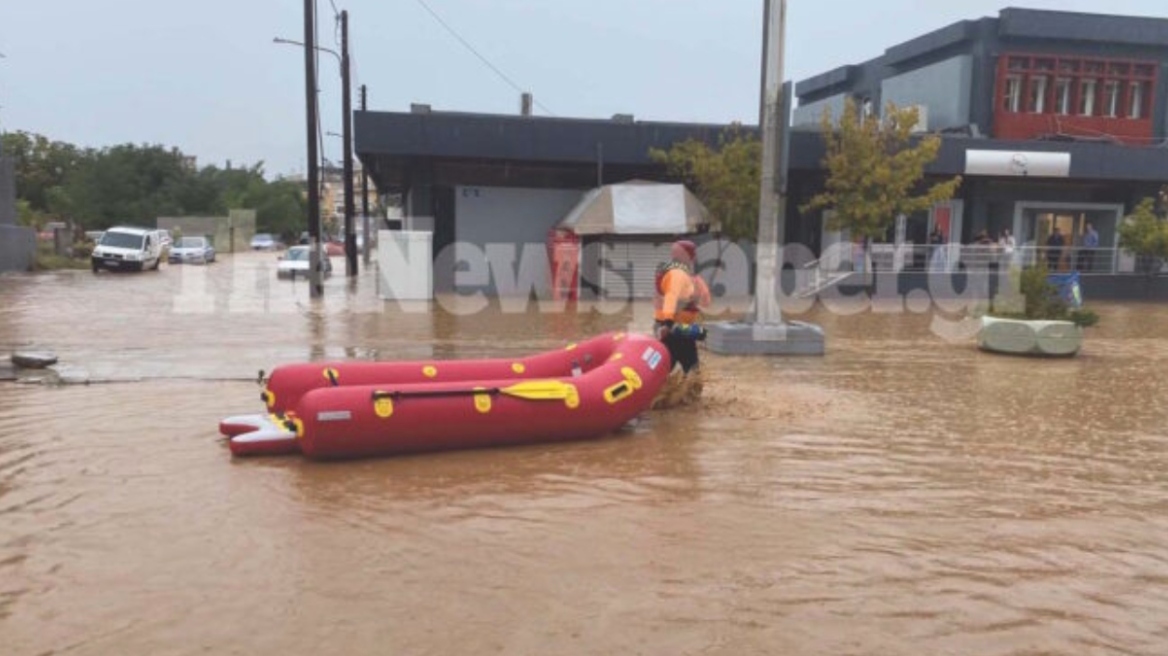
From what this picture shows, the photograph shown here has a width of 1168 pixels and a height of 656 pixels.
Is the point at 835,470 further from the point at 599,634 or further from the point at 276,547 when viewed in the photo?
the point at 276,547

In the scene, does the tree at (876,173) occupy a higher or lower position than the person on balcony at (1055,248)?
higher

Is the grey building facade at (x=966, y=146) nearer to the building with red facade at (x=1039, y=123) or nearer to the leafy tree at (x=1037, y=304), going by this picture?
the building with red facade at (x=1039, y=123)

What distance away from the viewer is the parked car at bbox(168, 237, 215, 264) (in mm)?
42531

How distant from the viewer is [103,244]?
33625 mm

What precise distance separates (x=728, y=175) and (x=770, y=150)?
8.63 m

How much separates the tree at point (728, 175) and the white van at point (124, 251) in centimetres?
2095

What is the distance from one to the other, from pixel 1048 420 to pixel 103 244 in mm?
33267

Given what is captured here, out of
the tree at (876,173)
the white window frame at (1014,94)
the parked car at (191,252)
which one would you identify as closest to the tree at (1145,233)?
the tree at (876,173)

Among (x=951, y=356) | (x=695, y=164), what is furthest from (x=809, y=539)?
(x=695, y=164)

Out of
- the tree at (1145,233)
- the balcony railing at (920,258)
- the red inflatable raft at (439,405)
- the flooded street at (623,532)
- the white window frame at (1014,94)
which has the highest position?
the white window frame at (1014,94)

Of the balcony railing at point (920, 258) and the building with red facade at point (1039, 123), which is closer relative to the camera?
the balcony railing at point (920, 258)

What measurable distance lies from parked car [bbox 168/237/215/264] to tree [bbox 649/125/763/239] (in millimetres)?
27812

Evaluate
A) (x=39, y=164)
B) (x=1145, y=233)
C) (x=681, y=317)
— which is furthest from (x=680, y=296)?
(x=39, y=164)

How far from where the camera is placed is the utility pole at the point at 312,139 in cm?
2195
